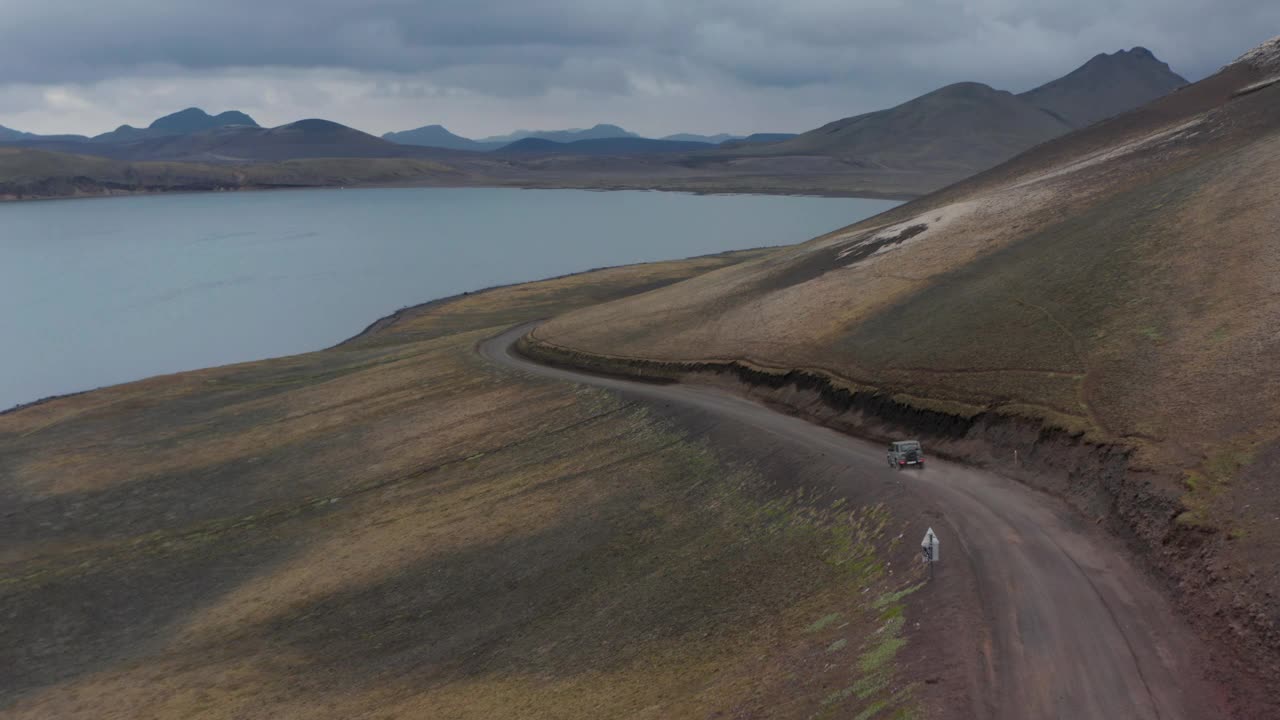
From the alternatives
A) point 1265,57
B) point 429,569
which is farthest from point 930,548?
point 1265,57

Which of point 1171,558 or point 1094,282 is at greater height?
point 1094,282

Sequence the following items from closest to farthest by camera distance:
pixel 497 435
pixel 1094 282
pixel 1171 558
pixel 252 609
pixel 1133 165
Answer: pixel 1171 558 → pixel 252 609 → pixel 1094 282 → pixel 497 435 → pixel 1133 165

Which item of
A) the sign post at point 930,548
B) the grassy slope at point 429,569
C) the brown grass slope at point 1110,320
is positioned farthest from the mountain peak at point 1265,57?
the sign post at point 930,548

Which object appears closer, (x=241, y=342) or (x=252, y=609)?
(x=252, y=609)

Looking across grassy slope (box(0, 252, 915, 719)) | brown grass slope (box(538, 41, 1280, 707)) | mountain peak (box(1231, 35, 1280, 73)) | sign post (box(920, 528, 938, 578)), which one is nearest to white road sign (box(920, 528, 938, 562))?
sign post (box(920, 528, 938, 578))

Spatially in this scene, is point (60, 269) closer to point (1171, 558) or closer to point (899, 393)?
point (899, 393)

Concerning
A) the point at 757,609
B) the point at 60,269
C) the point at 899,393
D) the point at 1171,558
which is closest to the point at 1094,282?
the point at 899,393

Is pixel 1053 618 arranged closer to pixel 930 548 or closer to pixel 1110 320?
pixel 930 548

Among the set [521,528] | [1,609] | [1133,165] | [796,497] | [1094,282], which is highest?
[1133,165]
